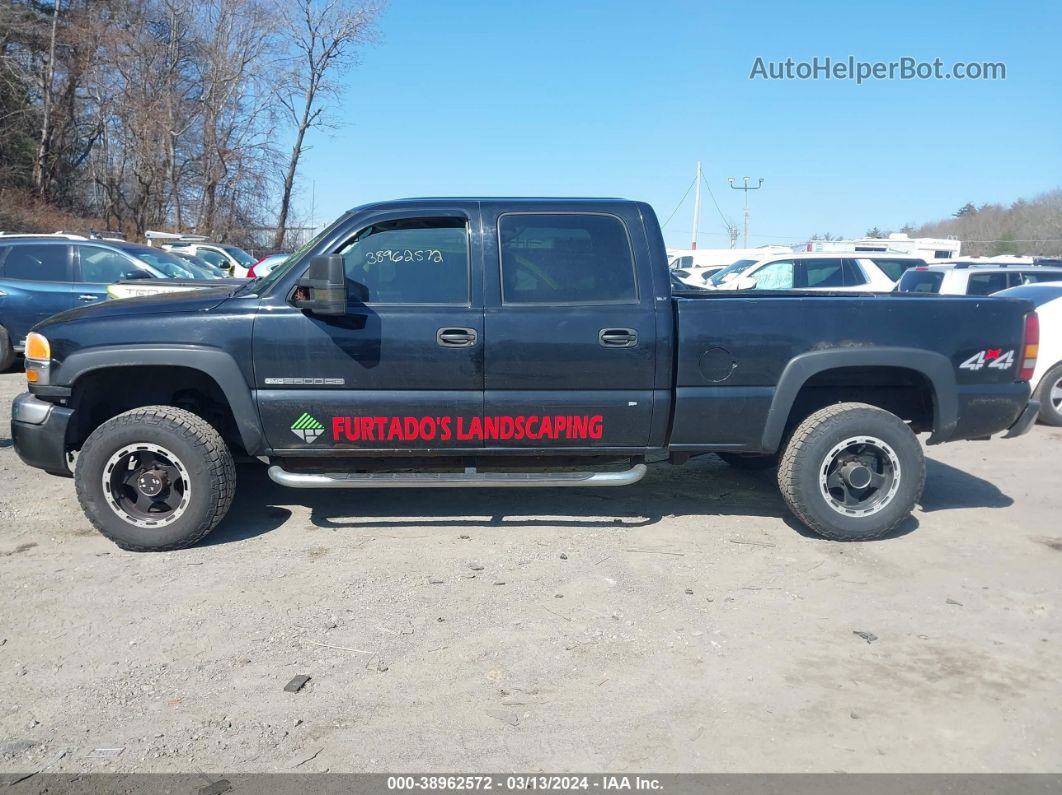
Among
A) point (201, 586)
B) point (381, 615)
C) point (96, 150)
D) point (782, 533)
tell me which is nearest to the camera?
point (381, 615)

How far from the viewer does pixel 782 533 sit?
5.20 meters

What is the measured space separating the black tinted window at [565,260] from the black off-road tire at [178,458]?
1.90m

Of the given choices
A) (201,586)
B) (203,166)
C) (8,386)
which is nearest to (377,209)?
(201,586)

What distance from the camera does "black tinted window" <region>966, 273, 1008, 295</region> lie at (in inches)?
502

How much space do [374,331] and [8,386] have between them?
7179mm

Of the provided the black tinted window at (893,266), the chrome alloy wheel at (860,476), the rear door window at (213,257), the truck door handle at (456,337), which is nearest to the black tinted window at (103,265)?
the truck door handle at (456,337)

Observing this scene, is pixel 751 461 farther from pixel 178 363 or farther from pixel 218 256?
pixel 218 256

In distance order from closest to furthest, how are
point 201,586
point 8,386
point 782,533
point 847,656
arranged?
point 847,656
point 201,586
point 782,533
point 8,386

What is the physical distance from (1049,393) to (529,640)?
7.19m

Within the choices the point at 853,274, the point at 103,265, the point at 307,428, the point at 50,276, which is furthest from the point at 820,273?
the point at 50,276

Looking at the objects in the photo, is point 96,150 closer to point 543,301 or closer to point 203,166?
point 203,166

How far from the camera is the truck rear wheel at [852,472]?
488 centimetres

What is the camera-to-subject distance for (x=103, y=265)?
35.1ft

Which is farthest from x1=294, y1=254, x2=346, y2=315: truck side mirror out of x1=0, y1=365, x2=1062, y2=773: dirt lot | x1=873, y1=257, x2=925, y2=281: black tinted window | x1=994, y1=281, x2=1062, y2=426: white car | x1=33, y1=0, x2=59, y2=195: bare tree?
x1=33, y1=0, x2=59, y2=195: bare tree
